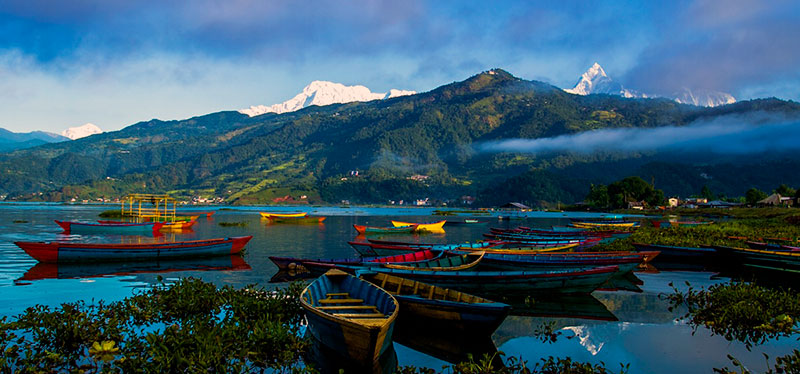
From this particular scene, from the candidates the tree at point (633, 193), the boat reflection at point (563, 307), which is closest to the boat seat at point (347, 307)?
the boat reflection at point (563, 307)

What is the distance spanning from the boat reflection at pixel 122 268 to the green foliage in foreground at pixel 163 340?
1500 cm

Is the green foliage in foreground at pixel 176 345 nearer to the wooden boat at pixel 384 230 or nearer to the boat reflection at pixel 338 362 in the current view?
the boat reflection at pixel 338 362

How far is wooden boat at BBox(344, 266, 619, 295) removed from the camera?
2033cm

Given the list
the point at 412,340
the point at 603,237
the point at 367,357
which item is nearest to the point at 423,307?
the point at 412,340

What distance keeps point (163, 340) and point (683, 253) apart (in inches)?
1446

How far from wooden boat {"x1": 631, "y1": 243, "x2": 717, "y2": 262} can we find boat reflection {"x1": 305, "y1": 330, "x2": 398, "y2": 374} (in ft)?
100

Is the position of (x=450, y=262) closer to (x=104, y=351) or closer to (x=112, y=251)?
(x=104, y=351)

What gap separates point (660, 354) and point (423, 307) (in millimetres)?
7745

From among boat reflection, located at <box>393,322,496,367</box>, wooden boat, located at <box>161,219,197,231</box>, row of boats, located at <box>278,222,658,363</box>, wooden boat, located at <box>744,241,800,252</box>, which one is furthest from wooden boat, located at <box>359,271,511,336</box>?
wooden boat, located at <box>161,219,197,231</box>

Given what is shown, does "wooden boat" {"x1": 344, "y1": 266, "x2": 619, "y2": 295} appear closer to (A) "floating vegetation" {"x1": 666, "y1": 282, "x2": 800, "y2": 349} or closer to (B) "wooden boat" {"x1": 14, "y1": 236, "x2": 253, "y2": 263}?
(A) "floating vegetation" {"x1": 666, "y1": 282, "x2": 800, "y2": 349}

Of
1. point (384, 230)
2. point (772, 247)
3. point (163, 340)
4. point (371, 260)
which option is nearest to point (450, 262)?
point (371, 260)

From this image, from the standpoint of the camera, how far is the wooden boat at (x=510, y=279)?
2033 centimetres

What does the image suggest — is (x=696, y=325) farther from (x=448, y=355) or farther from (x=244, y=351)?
(x=244, y=351)

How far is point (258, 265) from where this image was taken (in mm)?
36156
